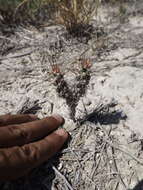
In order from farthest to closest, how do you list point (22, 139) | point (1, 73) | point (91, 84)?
point (1, 73)
point (91, 84)
point (22, 139)

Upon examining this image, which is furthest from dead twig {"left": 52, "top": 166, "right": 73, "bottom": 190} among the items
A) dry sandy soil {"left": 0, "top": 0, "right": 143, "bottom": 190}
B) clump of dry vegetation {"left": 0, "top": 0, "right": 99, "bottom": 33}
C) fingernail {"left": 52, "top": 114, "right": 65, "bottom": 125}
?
clump of dry vegetation {"left": 0, "top": 0, "right": 99, "bottom": 33}

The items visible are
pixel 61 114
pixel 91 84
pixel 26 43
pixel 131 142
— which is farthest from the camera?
pixel 26 43

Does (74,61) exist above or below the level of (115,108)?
above

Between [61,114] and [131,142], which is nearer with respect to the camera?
[131,142]

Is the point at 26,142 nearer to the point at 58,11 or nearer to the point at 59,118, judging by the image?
the point at 59,118

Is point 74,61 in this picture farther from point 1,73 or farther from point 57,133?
point 57,133

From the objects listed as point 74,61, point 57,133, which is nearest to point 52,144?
point 57,133
